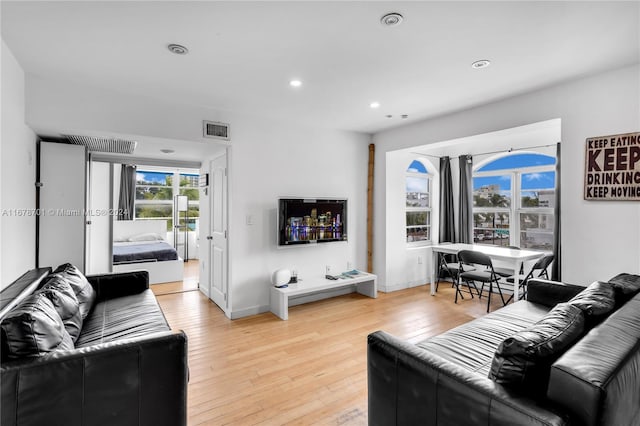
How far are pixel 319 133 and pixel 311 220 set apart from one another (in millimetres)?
1262

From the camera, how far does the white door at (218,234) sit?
4164 mm

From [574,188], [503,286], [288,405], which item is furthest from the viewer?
[503,286]

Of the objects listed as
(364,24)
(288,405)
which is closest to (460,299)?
(288,405)

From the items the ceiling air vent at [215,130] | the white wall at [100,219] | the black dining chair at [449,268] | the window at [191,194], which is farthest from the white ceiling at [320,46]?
the window at [191,194]

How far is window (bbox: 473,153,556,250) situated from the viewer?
488 cm

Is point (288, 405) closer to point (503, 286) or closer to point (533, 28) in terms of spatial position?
point (533, 28)

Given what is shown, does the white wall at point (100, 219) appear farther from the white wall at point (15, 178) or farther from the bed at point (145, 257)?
the white wall at point (15, 178)

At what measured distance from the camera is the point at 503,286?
16.7 ft

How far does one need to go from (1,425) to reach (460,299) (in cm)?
481

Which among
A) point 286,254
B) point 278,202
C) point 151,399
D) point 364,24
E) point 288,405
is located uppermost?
point 364,24

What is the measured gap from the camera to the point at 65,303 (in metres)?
2.21

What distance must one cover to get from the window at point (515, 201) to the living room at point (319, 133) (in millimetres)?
442

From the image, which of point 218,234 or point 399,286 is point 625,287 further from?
point 218,234

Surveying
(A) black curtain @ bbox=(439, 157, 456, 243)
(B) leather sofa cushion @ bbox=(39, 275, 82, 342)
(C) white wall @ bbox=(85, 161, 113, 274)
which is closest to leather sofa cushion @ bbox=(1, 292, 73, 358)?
(B) leather sofa cushion @ bbox=(39, 275, 82, 342)
